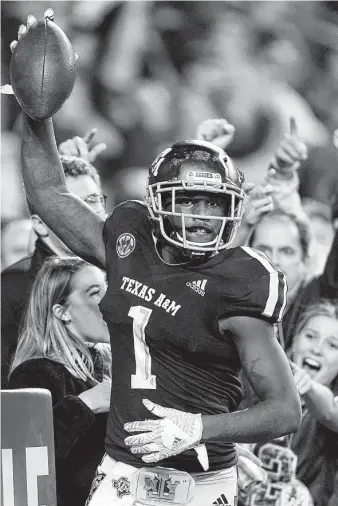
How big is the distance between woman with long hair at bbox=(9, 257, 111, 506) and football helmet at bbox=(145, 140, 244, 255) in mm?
1238

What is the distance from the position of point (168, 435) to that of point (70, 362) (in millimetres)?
1637

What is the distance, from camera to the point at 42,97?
2.19 metres

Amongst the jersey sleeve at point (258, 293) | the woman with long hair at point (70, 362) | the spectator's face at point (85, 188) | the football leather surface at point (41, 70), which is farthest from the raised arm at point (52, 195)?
the spectator's face at point (85, 188)

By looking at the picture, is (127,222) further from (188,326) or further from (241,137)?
(241,137)

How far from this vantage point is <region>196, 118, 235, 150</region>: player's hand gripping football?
146 inches

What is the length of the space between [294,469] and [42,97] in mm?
2049

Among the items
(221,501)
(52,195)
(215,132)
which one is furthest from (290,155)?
(221,501)

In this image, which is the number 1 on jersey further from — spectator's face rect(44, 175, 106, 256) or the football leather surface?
spectator's face rect(44, 175, 106, 256)

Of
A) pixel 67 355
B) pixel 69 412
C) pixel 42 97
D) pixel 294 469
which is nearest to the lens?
pixel 42 97

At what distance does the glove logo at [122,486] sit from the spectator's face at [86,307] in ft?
4.75

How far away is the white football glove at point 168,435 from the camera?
5.56 feet

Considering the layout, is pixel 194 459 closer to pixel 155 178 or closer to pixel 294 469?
pixel 155 178

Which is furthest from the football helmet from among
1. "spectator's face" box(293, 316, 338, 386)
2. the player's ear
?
"spectator's face" box(293, 316, 338, 386)

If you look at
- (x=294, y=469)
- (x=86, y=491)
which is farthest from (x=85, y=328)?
(x=294, y=469)
